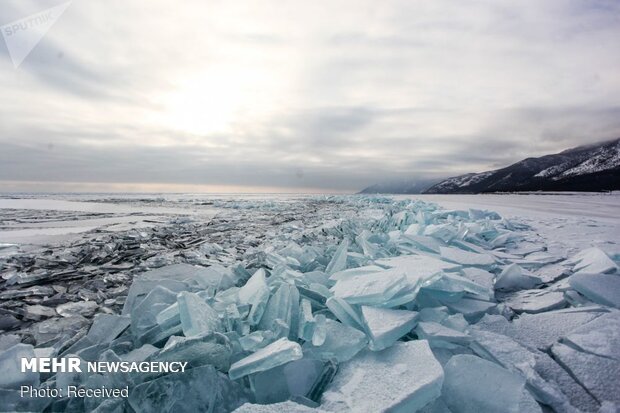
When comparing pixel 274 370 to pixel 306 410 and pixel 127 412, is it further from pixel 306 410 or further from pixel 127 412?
pixel 127 412

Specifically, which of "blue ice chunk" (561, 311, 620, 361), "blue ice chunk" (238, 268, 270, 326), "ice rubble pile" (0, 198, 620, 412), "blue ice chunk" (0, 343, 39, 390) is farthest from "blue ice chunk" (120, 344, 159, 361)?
"blue ice chunk" (561, 311, 620, 361)

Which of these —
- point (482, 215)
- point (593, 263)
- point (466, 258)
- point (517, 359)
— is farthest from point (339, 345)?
point (482, 215)

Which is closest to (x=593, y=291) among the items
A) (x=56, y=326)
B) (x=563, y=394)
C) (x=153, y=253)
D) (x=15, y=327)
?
(x=563, y=394)

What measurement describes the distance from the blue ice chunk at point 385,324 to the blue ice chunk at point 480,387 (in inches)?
9.2

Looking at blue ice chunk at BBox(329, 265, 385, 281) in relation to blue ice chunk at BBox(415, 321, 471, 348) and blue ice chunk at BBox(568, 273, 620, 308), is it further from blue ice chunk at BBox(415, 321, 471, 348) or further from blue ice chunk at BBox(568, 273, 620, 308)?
blue ice chunk at BBox(568, 273, 620, 308)

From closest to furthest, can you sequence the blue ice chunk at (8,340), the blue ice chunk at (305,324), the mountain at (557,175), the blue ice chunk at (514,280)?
the blue ice chunk at (305,324), the blue ice chunk at (8,340), the blue ice chunk at (514,280), the mountain at (557,175)

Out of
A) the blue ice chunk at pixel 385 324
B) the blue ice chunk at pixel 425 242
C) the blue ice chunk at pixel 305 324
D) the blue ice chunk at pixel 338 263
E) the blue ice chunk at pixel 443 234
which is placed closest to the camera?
the blue ice chunk at pixel 385 324

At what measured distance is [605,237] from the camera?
3.88 m

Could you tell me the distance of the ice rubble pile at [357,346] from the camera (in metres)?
1.08

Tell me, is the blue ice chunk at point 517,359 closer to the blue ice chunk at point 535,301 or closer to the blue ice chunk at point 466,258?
the blue ice chunk at point 535,301

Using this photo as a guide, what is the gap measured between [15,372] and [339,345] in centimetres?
124

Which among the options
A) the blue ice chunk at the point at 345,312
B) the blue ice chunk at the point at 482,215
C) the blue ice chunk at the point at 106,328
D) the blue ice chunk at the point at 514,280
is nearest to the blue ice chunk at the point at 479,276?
the blue ice chunk at the point at 514,280

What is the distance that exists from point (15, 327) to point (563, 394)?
262cm

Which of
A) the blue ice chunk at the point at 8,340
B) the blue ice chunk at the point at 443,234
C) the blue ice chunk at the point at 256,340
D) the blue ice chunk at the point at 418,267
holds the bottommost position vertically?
the blue ice chunk at the point at 8,340
